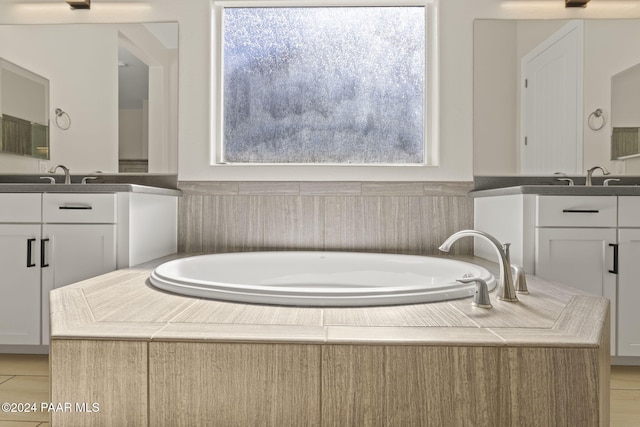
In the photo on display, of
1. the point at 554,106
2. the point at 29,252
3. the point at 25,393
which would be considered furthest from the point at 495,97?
the point at 25,393

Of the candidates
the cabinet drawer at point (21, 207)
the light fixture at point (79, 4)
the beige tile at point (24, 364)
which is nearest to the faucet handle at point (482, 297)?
the beige tile at point (24, 364)

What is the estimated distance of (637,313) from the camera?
6.37ft

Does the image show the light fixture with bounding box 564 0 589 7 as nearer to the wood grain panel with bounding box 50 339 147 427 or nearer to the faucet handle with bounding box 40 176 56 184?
the wood grain panel with bounding box 50 339 147 427

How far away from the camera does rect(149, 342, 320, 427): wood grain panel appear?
89cm

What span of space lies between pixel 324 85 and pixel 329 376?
201cm

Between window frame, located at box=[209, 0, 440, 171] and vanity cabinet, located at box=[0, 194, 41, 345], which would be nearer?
vanity cabinet, located at box=[0, 194, 41, 345]

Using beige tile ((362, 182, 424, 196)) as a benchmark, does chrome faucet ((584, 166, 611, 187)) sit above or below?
above

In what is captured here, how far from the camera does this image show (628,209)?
190 centimetres

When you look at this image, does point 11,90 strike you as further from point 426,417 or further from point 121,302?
point 426,417

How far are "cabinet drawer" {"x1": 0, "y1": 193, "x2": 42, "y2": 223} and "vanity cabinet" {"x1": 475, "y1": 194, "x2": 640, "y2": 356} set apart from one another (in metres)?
2.23

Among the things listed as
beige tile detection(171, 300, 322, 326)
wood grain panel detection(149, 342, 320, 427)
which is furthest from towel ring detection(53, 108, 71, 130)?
wood grain panel detection(149, 342, 320, 427)

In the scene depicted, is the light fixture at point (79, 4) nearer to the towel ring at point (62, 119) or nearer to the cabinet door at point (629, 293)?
the towel ring at point (62, 119)

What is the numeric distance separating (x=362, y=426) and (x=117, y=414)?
1.72 feet

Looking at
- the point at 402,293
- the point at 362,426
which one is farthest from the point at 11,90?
the point at 362,426
